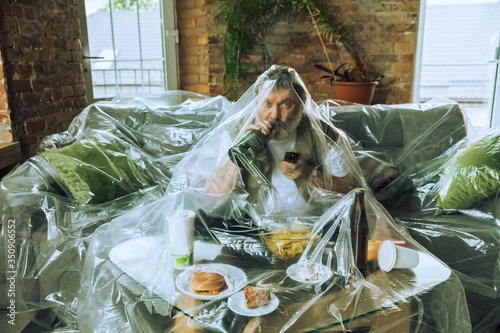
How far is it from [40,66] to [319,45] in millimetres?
1886

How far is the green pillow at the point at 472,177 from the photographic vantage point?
144cm

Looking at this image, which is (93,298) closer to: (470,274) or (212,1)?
(470,274)

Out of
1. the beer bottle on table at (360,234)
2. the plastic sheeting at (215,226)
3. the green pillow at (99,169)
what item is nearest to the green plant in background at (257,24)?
the plastic sheeting at (215,226)

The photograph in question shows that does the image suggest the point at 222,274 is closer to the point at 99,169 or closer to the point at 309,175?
the point at 309,175

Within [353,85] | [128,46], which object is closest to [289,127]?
[353,85]

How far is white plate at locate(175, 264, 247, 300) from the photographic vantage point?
33.3 inches

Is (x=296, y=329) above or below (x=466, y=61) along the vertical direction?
below

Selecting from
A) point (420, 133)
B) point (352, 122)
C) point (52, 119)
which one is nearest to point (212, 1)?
point (52, 119)

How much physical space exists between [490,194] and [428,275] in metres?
0.70

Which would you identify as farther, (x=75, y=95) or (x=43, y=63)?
(x=75, y=95)

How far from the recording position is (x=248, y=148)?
4.14 feet

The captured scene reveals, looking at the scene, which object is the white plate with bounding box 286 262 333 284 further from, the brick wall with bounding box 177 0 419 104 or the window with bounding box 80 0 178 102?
the brick wall with bounding box 177 0 419 104

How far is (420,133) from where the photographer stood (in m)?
1.88

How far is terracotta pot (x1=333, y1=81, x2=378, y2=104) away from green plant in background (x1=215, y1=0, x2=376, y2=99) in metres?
0.08
